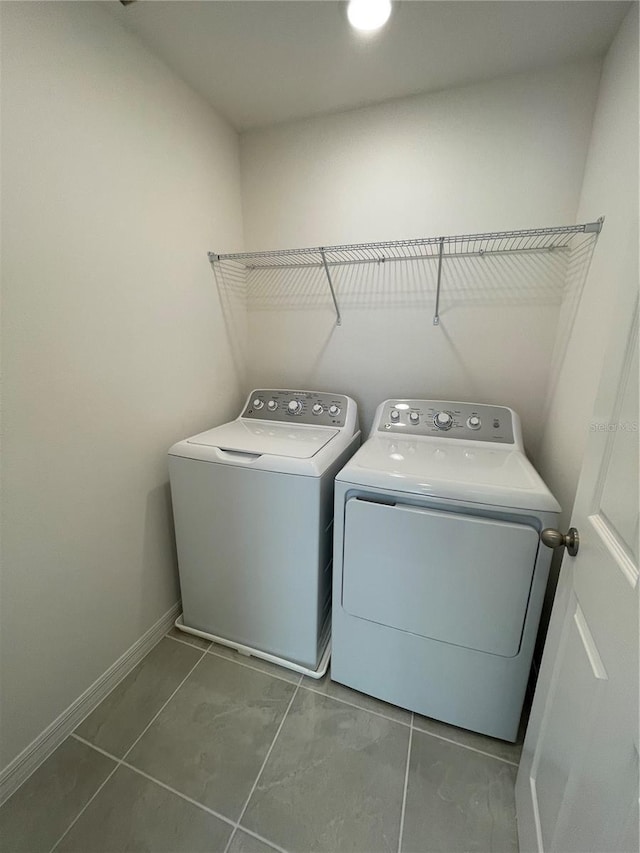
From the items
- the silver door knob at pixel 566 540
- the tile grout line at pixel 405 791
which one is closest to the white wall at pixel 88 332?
the tile grout line at pixel 405 791

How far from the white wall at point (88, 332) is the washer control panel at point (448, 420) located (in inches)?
40.9

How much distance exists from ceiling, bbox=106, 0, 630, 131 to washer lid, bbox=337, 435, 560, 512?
5.09 feet

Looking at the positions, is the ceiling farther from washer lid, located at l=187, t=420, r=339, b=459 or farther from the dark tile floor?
the dark tile floor

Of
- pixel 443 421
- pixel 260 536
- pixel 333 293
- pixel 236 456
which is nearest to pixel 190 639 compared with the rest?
pixel 260 536

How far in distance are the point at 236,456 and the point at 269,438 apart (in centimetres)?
21

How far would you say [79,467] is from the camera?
1.21 meters

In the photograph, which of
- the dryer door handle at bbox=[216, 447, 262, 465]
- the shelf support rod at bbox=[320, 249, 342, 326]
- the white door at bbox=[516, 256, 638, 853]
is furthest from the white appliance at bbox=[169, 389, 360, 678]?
the white door at bbox=[516, 256, 638, 853]

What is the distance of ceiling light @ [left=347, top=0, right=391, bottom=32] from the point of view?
3.67ft

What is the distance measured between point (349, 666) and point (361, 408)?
1249 millimetres

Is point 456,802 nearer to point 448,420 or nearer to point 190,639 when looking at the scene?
point 190,639

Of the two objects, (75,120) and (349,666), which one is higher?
(75,120)

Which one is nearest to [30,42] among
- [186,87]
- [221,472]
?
[186,87]

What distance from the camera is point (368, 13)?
1.15 meters

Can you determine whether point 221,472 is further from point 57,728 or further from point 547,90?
point 547,90
